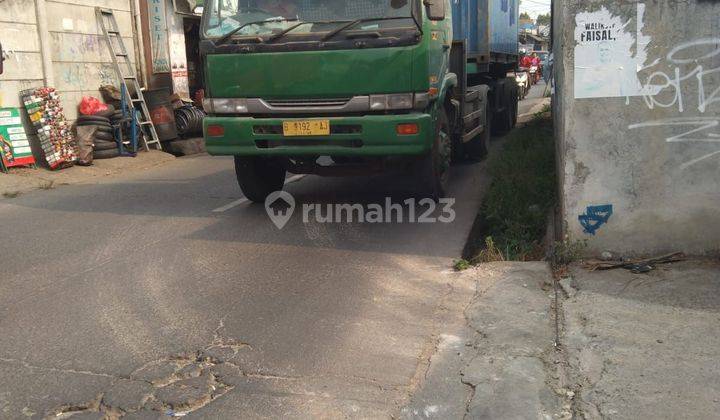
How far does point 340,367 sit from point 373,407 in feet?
1.56

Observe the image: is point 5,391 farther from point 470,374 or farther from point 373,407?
point 470,374

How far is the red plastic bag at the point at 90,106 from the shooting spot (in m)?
12.4

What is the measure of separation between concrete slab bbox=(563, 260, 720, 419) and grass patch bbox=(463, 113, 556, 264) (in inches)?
35.7

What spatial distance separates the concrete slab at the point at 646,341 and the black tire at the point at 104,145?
31.3ft

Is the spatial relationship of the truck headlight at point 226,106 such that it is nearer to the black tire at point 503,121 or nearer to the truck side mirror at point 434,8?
the truck side mirror at point 434,8

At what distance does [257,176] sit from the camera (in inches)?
319

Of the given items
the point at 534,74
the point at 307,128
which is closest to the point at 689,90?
the point at 307,128

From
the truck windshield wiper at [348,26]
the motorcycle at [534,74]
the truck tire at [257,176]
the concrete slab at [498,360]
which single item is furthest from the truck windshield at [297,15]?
the motorcycle at [534,74]

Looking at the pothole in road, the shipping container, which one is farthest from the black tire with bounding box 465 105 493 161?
the pothole in road

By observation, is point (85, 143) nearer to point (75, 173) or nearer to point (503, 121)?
point (75, 173)

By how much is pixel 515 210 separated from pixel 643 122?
198 cm

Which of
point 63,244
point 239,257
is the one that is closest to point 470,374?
point 239,257

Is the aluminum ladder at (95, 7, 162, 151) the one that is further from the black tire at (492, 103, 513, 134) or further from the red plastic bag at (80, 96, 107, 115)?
the black tire at (492, 103, 513, 134)

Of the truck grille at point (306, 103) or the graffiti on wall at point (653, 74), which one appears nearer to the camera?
the graffiti on wall at point (653, 74)
